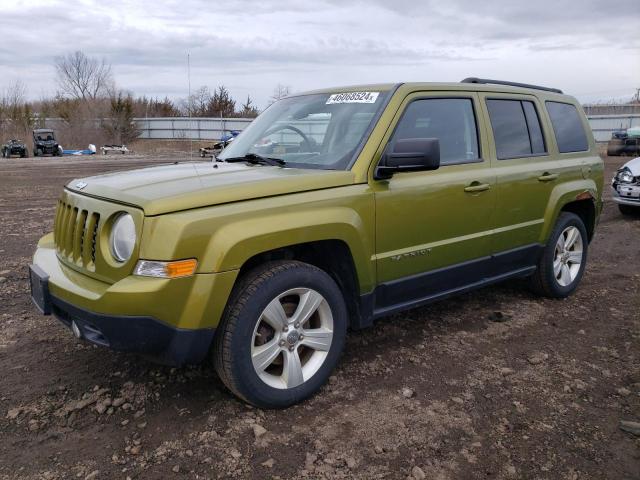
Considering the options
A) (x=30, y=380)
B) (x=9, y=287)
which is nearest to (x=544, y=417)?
(x=30, y=380)

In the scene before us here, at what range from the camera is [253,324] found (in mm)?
2934

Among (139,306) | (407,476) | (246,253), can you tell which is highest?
(246,253)

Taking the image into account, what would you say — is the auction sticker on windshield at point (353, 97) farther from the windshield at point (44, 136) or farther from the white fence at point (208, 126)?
the windshield at point (44, 136)

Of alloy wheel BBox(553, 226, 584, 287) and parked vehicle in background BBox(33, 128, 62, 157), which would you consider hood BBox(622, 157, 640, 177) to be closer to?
alloy wheel BBox(553, 226, 584, 287)

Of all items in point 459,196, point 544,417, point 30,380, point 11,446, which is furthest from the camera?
point 459,196

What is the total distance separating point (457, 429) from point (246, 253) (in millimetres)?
1485

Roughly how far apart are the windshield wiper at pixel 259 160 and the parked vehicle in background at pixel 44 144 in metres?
34.6

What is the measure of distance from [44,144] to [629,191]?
3368 centimetres

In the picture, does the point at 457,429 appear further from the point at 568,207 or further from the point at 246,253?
the point at 568,207

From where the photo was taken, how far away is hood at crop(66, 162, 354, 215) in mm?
2795

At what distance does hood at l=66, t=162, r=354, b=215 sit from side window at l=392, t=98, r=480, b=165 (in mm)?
700

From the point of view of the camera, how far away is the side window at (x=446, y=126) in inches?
147

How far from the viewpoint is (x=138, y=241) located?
8.89ft

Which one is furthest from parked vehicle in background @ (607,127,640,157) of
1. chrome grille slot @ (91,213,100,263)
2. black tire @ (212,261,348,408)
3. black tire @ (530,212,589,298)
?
chrome grille slot @ (91,213,100,263)
